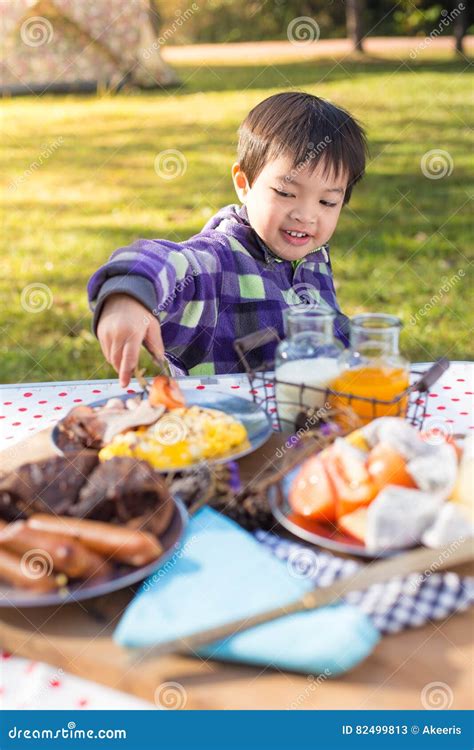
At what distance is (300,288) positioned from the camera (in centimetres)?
188

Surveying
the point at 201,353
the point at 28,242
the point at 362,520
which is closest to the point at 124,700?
the point at 362,520

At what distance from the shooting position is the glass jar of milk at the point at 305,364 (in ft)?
4.08

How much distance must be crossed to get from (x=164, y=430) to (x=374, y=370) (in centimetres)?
31

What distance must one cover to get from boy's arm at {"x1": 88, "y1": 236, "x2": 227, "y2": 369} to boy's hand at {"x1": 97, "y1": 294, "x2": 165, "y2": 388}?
0.01 m

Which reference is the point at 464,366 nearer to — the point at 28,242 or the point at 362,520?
the point at 362,520

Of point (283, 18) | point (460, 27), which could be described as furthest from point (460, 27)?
point (283, 18)

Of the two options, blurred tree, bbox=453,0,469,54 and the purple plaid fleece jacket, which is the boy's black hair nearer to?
the purple plaid fleece jacket

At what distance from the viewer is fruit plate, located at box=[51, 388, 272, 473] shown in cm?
115

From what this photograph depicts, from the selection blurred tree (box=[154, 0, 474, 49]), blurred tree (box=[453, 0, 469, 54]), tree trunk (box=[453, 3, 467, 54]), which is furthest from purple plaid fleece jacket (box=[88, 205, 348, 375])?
blurred tree (box=[154, 0, 474, 49])

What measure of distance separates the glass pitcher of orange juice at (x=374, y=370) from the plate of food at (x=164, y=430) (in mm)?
135

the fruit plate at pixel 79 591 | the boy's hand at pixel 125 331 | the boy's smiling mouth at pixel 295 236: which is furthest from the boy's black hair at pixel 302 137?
the fruit plate at pixel 79 591

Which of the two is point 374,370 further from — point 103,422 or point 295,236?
point 295,236

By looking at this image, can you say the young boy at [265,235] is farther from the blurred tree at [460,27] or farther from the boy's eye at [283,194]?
the blurred tree at [460,27]

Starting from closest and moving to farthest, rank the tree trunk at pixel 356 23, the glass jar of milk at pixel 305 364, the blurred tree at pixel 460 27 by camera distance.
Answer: the glass jar of milk at pixel 305 364, the blurred tree at pixel 460 27, the tree trunk at pixel 356 23
